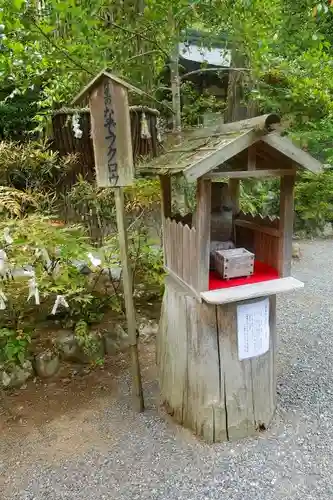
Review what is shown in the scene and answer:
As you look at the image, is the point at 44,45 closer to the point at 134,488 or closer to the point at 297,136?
the point at 134,488

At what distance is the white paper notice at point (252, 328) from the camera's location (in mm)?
2088

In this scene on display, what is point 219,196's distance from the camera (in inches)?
86.7

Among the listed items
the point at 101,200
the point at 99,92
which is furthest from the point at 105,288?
the point at 99,92

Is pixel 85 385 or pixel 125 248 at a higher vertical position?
pixel 125 248

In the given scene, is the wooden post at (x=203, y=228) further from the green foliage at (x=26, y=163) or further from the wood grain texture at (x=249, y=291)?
the green foliage at (x=26, y=163)

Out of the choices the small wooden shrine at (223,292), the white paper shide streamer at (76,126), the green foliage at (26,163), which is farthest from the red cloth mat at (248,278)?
the white paper shide streamer at (76,126)

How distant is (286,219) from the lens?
203 centimetres

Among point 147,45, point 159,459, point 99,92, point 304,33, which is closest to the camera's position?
point 99,92

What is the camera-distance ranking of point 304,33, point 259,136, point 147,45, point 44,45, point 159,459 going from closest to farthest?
1. point 259,136
2. point 159,459
3. point 44,45
4. point 304,33
5. point 147,45

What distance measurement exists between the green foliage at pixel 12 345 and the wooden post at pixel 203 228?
1353 millimetres

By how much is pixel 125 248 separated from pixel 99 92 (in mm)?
874

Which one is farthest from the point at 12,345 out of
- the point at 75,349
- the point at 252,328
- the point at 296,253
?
the point at 296,253

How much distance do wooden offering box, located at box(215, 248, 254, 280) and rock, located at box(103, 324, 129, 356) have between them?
1463 mm

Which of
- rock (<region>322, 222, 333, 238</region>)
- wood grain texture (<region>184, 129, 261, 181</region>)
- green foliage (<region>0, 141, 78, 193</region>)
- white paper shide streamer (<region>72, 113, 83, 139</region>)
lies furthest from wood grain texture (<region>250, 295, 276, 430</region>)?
rock (<region>322, 222, 333, 238</region>)
